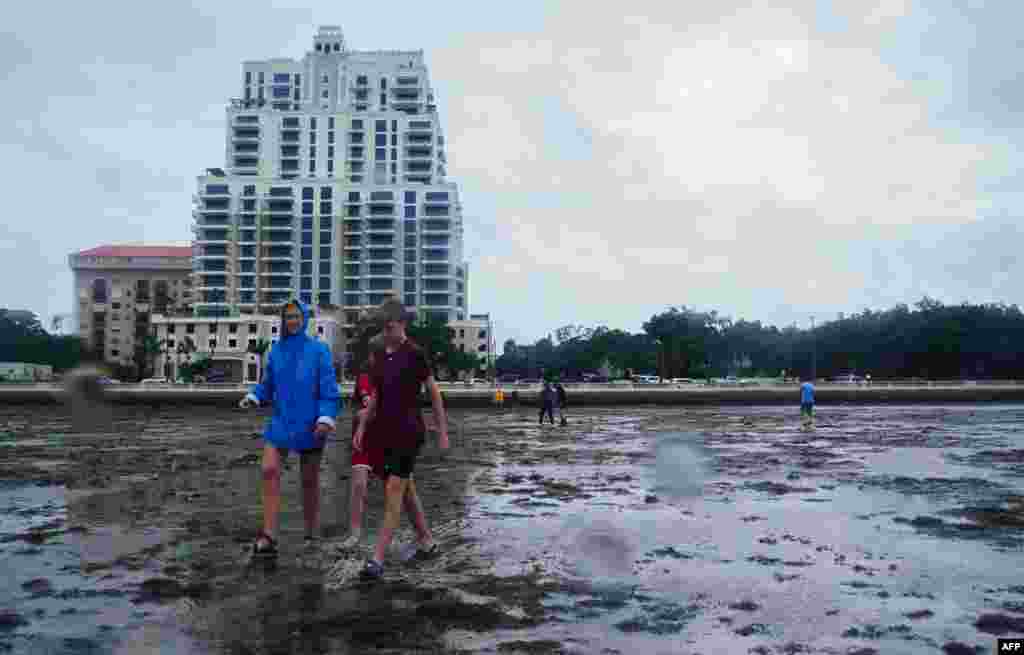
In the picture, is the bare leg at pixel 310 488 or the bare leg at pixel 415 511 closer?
the bare leg at pixel 415 511

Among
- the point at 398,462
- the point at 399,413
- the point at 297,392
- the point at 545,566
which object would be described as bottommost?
the point at 545,566

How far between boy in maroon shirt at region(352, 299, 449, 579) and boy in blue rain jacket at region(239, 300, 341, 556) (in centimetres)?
39

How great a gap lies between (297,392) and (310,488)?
0.77m

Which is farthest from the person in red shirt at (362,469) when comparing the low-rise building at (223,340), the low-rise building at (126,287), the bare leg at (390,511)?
the low-rise building at (126,287)

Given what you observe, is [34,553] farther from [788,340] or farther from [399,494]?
[788,340]

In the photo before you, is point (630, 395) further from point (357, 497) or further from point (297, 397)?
point (297, 397)

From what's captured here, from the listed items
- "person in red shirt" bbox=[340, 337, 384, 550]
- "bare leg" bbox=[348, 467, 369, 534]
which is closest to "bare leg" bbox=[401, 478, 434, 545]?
"person in red shirt" bbox=[340, 337, 384, 550]

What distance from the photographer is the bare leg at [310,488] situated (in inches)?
236

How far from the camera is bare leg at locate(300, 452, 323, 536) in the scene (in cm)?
600

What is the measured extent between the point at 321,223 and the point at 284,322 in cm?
11918

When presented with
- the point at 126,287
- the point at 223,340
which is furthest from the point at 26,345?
the point at 126,287

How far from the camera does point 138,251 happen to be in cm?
14412

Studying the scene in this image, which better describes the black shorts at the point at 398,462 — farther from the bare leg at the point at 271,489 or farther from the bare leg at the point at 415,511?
the bare leg at the point at 271,489

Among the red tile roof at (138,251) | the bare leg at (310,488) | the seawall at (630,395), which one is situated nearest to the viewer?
the bare leg at (310,488)
